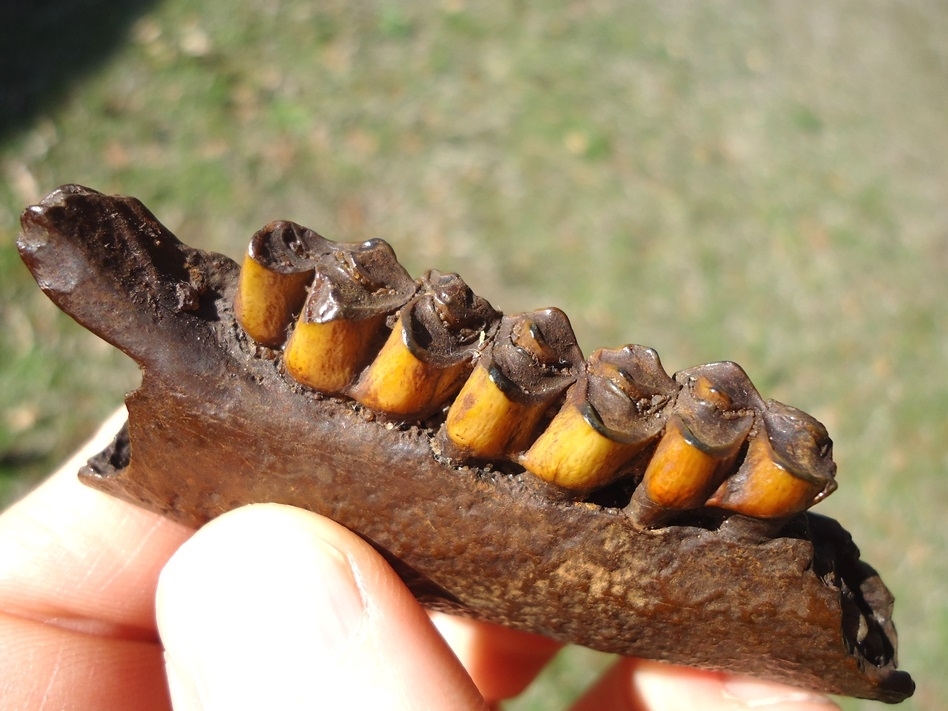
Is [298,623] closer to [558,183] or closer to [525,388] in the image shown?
[525,388]

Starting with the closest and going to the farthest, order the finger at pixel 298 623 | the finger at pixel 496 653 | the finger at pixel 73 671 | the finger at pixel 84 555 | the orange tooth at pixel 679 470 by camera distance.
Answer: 1. the orange tooth at pixel 679 470
2. the finger at pixel 298 623
3. the finger at pixel 73 671
4. the finger at pixel 84 555
5. the finger at pixel 496 653

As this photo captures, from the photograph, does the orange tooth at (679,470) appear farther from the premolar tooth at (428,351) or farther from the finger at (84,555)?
the finger at (84,555)

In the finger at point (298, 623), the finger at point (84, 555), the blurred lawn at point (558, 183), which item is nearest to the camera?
the finger at point (298, 623)

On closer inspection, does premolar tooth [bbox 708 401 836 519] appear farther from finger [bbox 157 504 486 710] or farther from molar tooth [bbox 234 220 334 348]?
molar tooth [bbox 234 220 334 348]

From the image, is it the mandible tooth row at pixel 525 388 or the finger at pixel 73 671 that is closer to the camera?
the mandible tooth row at pixel 525 388

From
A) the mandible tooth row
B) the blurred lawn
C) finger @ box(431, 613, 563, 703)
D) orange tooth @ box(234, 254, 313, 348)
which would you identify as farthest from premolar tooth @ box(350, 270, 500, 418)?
the blurred lawn

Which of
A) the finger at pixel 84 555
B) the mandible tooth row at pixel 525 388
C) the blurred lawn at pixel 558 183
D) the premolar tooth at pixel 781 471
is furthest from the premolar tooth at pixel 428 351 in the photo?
the blurred lawn at pixel 558 183

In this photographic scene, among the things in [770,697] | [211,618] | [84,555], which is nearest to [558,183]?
[770,697]
